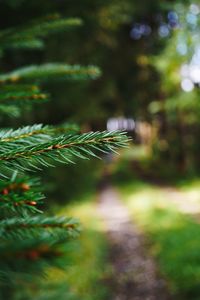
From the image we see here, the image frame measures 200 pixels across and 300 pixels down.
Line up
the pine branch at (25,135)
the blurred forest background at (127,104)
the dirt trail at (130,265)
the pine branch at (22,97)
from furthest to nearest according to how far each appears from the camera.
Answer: the dirt trail at (130,265), the blurred forest background at (127,104), the pine branch at (22,97), the pine branch at (25,135)

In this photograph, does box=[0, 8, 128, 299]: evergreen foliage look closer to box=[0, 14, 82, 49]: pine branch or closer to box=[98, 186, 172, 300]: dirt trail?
box=[0, 14, 82, 49]: pine branch

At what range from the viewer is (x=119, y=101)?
1827 cm

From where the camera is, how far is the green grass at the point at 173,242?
20.3 feet

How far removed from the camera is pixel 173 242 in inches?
320

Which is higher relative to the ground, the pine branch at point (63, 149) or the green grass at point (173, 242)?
the green grass at point (173, 242)

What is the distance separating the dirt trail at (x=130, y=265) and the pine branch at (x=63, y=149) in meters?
6.06

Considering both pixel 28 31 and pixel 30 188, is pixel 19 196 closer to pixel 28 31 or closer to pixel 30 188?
pixel 30 188

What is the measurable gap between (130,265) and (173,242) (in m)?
1.10

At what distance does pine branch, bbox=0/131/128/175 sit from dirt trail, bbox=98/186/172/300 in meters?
6.06

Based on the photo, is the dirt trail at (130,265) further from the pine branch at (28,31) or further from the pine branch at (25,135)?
A: the pine branch at (25,135)

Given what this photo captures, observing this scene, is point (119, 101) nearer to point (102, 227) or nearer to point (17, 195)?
point (102, 227)

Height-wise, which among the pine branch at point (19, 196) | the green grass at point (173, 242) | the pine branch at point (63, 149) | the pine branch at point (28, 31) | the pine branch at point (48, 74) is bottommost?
A: the pine branch at point (19, 196)

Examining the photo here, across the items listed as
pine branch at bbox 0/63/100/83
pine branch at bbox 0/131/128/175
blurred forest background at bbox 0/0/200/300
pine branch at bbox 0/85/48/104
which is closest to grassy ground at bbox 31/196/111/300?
blurred forest background at bbox 0/0/200/300

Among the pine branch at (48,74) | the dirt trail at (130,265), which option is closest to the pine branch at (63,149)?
the pine branch at (48,74)
